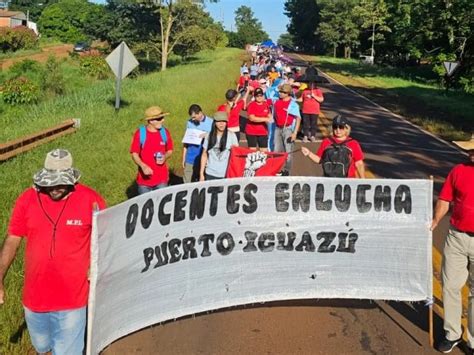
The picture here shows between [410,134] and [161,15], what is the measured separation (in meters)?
37.2

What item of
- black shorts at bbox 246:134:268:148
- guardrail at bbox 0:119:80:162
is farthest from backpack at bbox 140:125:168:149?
guardrail at bbox 0:119:80:162

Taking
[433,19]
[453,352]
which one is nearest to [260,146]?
[453,352]

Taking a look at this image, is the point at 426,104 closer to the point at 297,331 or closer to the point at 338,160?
the point at 338,160

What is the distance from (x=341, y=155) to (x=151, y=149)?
220cm

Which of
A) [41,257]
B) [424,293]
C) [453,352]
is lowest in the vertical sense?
[453,352]

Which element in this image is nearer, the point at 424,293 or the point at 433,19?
the point at 424,293

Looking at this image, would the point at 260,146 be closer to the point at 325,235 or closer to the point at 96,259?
the point at 325,235

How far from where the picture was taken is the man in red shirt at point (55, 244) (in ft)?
12.5

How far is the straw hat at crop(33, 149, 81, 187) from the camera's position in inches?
146

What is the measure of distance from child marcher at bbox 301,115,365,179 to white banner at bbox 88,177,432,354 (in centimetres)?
95

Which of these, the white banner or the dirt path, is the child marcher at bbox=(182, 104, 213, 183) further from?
the dirt path

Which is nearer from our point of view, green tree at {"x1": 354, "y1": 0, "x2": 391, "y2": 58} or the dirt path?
the dirt path

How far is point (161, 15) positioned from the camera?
51.8 meters

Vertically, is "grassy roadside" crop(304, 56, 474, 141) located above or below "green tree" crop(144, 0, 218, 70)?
below
